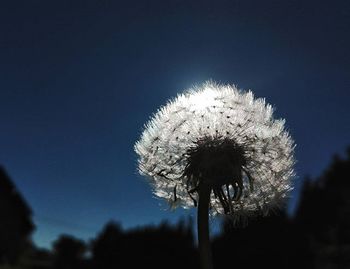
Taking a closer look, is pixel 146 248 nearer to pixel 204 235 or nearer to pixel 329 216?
pixel 329 216

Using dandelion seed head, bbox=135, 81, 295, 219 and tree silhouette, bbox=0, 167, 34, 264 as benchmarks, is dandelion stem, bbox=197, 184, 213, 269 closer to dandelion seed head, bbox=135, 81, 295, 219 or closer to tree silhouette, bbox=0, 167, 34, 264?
dandelion seed head, bbox=135, 81, 295, 219

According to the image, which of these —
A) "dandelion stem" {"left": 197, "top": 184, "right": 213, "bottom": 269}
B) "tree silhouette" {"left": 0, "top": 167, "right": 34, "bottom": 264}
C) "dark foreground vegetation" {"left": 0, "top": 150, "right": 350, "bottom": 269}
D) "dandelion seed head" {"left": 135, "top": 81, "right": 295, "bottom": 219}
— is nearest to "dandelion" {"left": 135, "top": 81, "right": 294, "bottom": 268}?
"dandelion seed head" {"left": 135, "top": 81, "right": 295, "bottom": 219}

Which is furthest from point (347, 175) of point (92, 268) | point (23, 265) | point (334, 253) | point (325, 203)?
point (92, 268)

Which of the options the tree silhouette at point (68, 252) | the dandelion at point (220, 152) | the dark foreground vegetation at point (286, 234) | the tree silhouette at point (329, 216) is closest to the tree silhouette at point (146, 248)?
the dark foreground vegetation at point (286, 234)

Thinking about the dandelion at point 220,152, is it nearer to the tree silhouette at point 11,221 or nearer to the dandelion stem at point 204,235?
Result: the dandelion stem at point 204,235

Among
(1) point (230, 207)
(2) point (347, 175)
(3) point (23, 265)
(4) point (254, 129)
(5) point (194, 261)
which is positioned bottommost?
(1) point (230, 207)

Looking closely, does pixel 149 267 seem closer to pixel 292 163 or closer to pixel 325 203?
pixel 325 203

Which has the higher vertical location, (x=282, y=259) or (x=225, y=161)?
(x=282, y=259)
